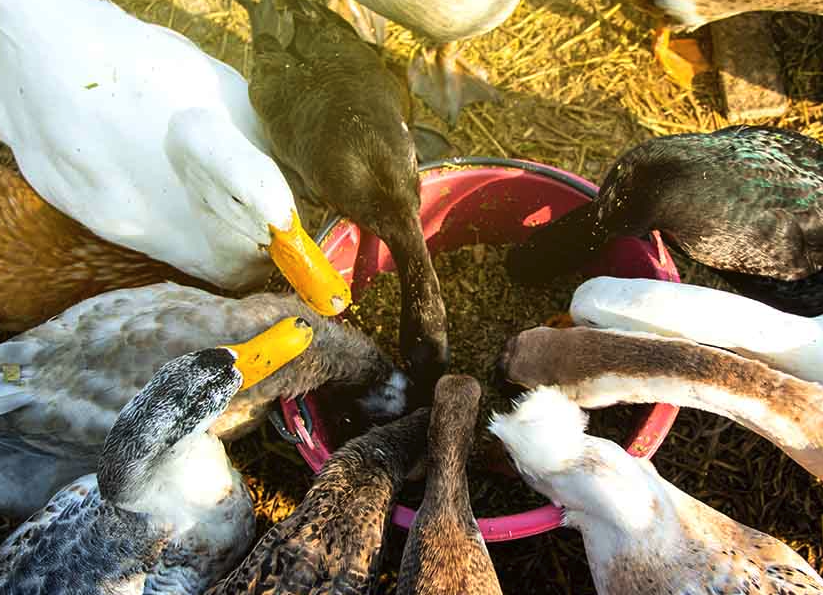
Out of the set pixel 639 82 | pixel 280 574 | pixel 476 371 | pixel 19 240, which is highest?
pixel 19 240

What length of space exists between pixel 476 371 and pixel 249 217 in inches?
36.1

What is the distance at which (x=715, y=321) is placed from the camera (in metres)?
1.85

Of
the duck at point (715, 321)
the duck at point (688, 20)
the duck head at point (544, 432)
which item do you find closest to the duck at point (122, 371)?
the duck head at point (544, 432)

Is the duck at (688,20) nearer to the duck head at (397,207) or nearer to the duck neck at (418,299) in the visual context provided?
the duck head at (397,207)

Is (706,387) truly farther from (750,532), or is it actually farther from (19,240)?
(19,240)

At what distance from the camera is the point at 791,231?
7.04 feet

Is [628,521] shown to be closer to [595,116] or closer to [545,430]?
[545,430]

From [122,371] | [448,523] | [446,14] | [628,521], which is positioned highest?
[446,14]

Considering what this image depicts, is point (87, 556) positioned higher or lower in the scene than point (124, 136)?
lower

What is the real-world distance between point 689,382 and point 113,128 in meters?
1.78

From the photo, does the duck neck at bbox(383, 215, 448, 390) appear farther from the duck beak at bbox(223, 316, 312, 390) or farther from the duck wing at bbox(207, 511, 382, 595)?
the duck wing at bbox(207, 511, 382, 595)

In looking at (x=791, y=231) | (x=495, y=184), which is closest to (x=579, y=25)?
(x=495, y=184)

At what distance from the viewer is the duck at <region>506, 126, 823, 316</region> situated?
2143mm

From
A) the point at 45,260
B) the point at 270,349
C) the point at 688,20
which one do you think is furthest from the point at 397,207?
the point at 688,20
